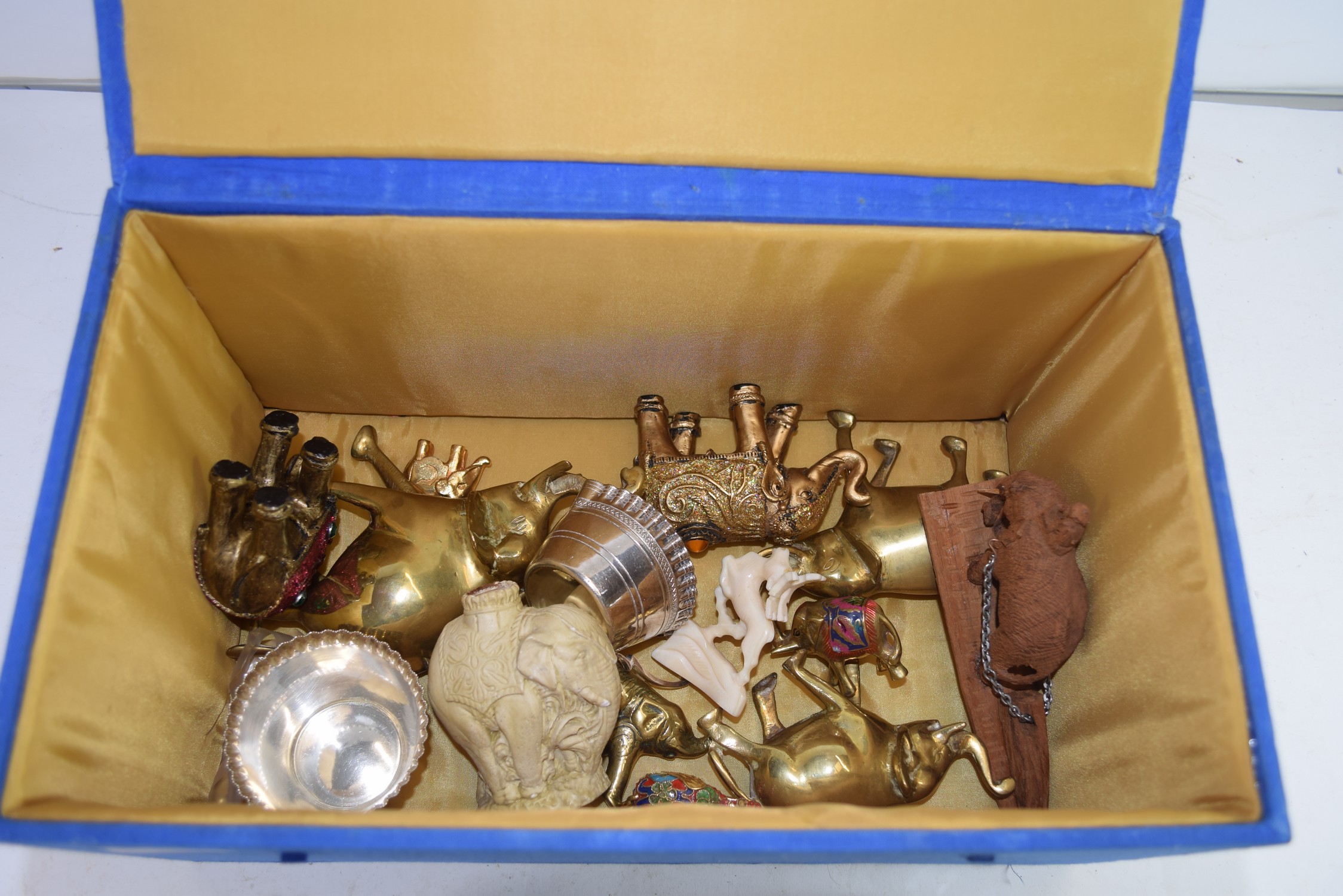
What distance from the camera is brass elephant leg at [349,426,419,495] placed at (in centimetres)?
162

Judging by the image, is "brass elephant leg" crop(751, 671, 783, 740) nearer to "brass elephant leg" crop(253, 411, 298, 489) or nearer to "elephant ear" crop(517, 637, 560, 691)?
"elephant ear" crop(517, 637, 560, 691)

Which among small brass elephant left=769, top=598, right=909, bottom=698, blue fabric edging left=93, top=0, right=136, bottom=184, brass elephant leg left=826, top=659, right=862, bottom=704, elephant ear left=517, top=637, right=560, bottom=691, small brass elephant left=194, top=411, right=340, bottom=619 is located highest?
blue fabric edging left=93, top=0, right=136, bottom=184

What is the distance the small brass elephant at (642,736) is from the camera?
142cm

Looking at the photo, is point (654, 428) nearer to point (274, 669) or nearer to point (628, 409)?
point (628, 409)

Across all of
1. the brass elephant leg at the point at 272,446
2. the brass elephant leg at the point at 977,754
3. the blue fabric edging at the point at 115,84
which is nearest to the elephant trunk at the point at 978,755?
the brass elephant leg at the point at 977,754

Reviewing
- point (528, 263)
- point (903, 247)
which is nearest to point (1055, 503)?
point (903, 247)

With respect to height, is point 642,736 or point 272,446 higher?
point 272,446

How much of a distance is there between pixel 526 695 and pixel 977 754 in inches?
27.0

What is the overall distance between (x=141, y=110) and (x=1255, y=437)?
2.09 metres

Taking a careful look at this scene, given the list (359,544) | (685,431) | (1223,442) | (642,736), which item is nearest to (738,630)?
(642,736)

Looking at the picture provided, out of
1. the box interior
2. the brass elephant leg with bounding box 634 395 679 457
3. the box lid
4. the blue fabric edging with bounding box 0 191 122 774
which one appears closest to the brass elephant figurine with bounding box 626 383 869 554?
the brass elephant leg with bounding box 634 395 679 457

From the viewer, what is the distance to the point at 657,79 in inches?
52.9

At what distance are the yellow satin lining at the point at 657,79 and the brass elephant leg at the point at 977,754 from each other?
84 cm

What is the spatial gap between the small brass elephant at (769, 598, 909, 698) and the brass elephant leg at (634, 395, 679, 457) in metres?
0.35
